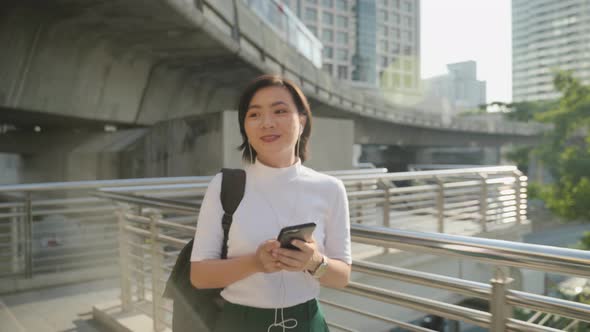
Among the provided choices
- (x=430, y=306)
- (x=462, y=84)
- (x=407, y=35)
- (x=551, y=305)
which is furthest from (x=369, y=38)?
(x=551, y=305)

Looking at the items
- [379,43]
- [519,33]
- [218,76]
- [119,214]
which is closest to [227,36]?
[218,76]

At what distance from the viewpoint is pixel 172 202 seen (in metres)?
3.35

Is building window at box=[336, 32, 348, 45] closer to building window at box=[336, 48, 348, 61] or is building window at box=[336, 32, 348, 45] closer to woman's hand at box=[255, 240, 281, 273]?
building window at box=[336, 48, 348, 61]

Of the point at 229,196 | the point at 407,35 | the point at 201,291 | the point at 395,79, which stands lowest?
the point at 201,291

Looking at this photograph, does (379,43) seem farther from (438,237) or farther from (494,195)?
(438,237)

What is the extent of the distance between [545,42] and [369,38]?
52.8 m

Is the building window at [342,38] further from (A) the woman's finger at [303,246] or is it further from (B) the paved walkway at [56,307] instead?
(A) the woman's finger at [303,246]

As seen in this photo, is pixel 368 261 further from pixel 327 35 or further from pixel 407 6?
pixel 407 6

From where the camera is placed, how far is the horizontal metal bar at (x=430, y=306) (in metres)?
2.26

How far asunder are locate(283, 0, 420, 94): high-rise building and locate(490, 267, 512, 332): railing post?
79.6m

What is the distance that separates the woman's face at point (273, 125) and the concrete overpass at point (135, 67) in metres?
6.76

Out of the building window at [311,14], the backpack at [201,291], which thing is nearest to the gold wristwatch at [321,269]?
the backpack at [201,291]

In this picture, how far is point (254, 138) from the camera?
→ 5.32 ft

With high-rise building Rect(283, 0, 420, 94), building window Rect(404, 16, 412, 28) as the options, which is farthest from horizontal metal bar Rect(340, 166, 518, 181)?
building window Rect(404, 16, 412, 28)
